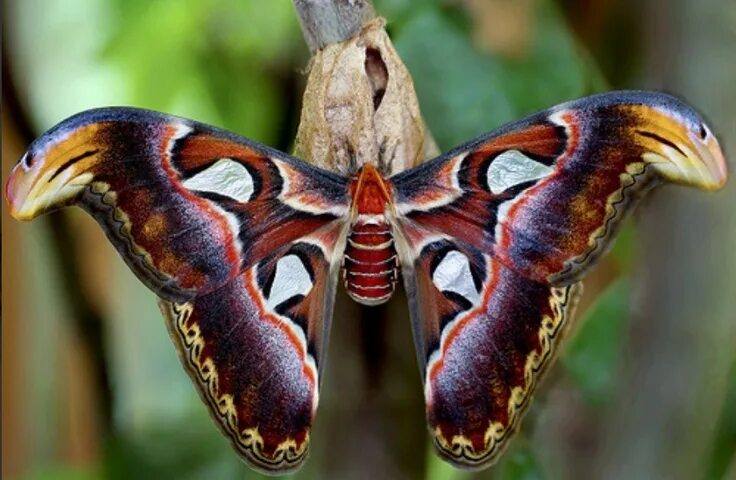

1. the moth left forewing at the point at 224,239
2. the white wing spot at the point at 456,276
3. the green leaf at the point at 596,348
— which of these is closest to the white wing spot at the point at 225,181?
the moth left forewing at the point at 224,239

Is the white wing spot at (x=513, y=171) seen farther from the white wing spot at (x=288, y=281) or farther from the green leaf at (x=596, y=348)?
the green leaf at (x=596, y=348)

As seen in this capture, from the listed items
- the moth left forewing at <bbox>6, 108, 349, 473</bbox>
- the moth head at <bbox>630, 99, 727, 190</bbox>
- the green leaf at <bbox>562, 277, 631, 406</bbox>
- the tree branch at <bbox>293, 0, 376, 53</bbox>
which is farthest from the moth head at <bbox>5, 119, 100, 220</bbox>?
the green leaf at <bbox>562, 277, 631, 406</bbox>

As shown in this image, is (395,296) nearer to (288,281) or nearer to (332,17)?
(288,281)

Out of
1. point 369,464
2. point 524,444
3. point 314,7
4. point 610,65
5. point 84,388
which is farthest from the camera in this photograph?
point 84,388

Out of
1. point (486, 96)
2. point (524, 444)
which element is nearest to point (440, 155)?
point (486, 96)

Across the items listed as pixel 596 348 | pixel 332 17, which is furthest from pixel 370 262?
pixel 596 348

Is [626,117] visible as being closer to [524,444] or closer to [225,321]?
[225,321]

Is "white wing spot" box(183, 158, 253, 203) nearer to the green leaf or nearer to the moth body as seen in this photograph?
the moth body
